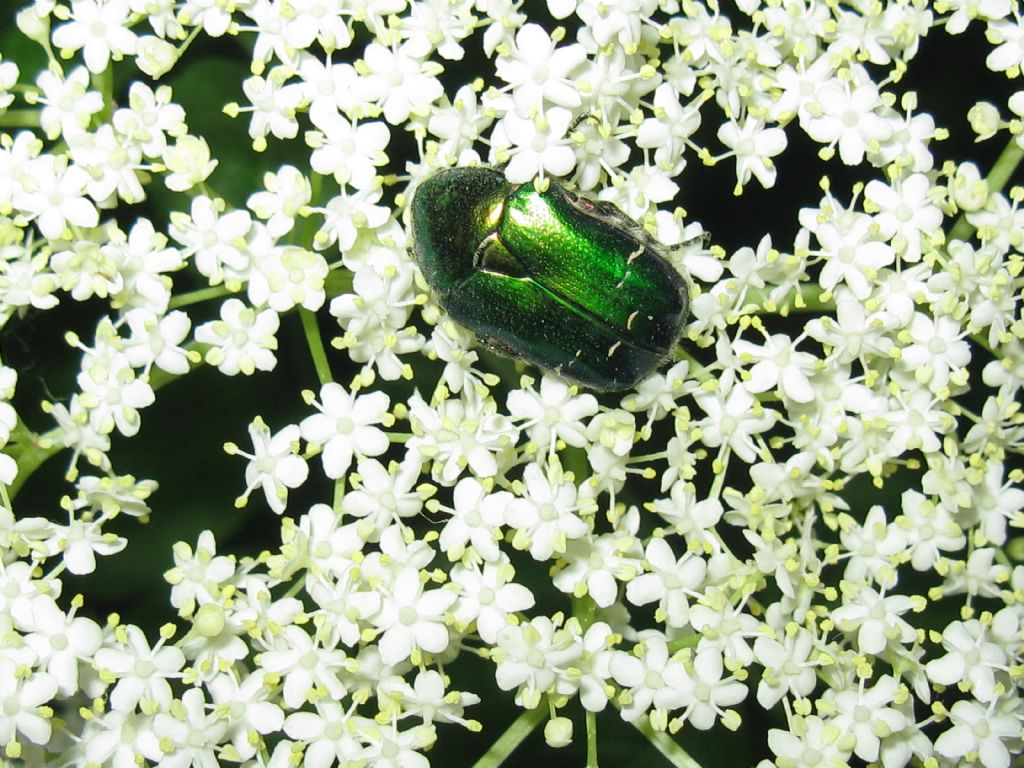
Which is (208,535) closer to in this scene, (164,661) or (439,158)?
(164,661)

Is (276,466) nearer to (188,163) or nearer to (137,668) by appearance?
(137,668)

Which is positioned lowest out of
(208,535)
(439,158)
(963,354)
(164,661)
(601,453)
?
(164,661)

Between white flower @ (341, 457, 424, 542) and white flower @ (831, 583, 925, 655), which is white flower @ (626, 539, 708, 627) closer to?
white flower @ (831, 583, 925, 655)

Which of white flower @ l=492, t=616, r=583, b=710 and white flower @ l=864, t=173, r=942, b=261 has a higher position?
white flower @ l=864, t=173, r=942, b=261

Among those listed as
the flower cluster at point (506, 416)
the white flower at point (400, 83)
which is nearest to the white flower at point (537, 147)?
the flower cluster at point (506, 416)

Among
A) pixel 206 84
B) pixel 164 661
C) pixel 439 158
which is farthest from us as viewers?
pixel 206 84

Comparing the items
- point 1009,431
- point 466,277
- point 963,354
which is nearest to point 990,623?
point 1009,431

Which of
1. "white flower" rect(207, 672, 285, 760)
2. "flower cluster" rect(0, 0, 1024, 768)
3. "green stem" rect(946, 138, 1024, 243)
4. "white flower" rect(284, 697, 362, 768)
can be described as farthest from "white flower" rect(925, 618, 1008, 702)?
"white flower" rect(207, 672, 285, 760)
